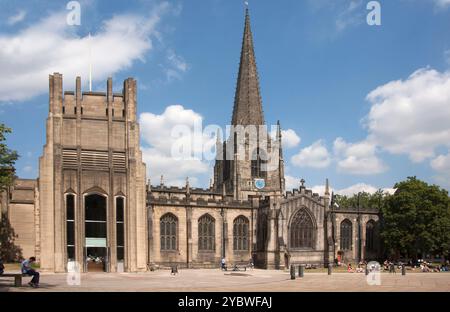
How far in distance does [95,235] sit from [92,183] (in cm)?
436

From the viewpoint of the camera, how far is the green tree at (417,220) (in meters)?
59.8

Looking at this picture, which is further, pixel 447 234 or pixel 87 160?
pixel 447 234

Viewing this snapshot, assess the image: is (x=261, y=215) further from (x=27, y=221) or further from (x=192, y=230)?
(x=27, y=221)

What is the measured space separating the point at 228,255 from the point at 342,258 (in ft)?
47.3

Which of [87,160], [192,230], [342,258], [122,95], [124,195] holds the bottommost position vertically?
[342,258]

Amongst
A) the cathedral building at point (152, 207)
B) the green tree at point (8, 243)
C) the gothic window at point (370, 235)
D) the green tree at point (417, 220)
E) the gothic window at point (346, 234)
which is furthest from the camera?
the gothic window at point (370, 235)

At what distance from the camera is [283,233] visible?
6038cm

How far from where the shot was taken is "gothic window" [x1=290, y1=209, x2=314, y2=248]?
62.0 meters

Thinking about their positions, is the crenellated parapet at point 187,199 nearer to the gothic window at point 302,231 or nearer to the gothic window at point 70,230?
the gothic window at point 302,231

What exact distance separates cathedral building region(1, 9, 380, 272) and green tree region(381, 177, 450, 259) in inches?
173

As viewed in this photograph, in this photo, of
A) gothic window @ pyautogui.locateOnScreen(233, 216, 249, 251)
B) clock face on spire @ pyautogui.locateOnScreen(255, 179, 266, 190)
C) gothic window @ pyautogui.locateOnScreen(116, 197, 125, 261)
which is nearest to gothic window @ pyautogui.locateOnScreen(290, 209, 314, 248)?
gothic window @ pyautogui.locateOnScreen(233, 216, 249, 251)

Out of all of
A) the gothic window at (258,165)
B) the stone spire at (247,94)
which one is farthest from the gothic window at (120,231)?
the stone spire at (247,94)

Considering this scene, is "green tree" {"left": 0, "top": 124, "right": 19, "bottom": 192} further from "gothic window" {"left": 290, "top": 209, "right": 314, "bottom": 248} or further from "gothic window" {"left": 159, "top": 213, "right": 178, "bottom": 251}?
"gothic window" {"left": 290, "top": 209, "right": 314, "bottom": 248}

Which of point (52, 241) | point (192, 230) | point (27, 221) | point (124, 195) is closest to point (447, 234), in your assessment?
point (192, 230)
